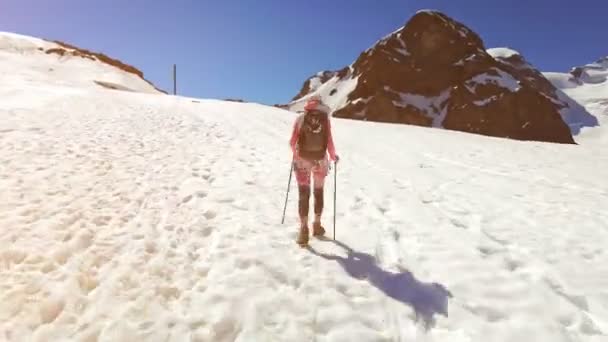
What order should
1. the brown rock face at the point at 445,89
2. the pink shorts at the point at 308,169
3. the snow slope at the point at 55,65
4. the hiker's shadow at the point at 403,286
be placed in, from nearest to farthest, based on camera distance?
1. the hiker's shadow at the point at 403,286
2. the pink shorts at the point at 308,169
3. the snow slope at the point at 55,65
4. the brown rock face at the point at 445,89

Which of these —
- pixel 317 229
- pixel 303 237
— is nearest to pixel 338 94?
pixel 317 229

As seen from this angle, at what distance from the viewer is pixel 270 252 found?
6238mm

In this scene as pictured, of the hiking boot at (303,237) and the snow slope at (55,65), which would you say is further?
the snow slope at (55,65)

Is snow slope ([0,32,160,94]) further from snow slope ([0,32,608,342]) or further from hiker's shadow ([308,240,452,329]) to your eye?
hiker's shadow ([308,240,452,329])

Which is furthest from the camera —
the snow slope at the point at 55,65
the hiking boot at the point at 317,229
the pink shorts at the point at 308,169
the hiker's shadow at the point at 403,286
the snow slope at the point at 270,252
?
the snow slope at the point at 55,65

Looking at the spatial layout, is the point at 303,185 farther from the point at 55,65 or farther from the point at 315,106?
the point at 55,65

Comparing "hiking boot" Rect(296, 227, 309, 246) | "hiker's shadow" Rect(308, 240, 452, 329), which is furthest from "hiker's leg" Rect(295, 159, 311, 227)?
"hiker's shadow" Rect(308, 240, 452, 329)

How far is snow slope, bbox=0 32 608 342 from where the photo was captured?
4.50 metres

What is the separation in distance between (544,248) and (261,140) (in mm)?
12270

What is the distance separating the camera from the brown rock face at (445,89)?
15388 cm

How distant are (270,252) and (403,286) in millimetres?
2051

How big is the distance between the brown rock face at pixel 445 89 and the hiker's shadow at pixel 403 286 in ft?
494

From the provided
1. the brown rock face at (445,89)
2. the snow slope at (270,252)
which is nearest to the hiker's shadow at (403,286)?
the snow slope at (270,252)

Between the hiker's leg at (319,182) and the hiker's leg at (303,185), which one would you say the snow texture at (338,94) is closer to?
the hiker's leg at (319,182)
